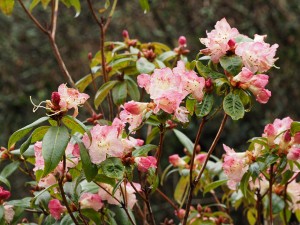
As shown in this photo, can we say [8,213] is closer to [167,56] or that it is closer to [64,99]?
[64,99]

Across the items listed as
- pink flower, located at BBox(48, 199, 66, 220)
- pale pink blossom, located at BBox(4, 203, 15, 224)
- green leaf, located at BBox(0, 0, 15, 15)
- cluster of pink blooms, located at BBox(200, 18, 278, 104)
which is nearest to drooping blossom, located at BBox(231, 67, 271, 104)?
cluster of pink blooms, located at BBox(200, 18, 278, 104)

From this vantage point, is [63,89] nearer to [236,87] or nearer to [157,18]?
[236,87]

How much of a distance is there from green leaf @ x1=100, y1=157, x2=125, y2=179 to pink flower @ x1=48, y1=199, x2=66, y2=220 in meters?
Answer: 0.21

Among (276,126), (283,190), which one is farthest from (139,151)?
(283,190)

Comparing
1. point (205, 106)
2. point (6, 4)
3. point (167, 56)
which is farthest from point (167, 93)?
point (6, 4)

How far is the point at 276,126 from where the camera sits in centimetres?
124

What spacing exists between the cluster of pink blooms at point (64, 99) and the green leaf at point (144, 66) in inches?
15.9

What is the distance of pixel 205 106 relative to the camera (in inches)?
44.0

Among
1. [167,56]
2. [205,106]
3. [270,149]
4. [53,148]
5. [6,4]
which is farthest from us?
[6,4]

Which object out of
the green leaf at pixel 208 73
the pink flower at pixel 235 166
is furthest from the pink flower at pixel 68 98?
the pink flower at pixel 235 166

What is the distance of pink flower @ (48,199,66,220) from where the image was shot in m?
1.24

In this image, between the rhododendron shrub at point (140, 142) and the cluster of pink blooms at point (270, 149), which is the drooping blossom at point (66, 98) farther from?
the cluster of pink blooms at point (270, 149)

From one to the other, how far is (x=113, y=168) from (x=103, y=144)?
5 centimetres

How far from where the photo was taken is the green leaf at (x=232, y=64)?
1.09 meters
